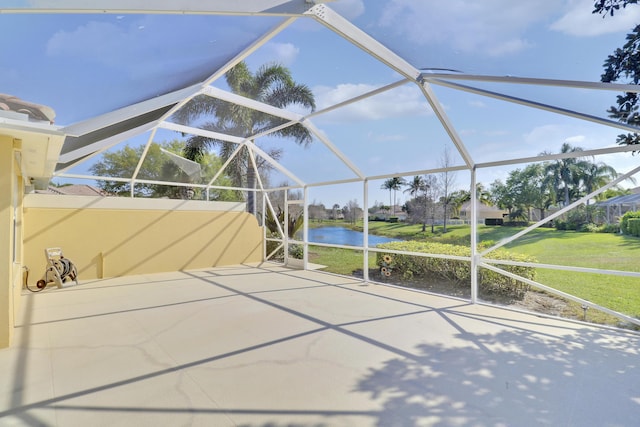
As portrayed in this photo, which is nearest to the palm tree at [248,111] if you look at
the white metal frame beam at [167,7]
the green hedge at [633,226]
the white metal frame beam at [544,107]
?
the white metal frame beam at [167,7]

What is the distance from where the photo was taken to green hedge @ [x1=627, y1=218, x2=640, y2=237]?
6230 mm

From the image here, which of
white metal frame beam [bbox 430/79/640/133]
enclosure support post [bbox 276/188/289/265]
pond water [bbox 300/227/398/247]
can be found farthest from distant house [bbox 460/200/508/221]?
enclosure support post [bbox 276/188/289/265]

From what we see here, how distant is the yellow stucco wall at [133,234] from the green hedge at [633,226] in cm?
908

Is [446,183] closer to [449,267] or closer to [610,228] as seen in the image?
[449,267]

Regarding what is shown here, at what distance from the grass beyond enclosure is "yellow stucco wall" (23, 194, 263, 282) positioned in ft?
14.8

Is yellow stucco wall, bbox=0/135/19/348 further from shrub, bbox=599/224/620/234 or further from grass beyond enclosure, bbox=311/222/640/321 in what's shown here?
shrub, bbox=599/224/620/234

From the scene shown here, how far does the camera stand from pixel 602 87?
2945 mm

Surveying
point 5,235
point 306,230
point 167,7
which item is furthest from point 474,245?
point 5,235

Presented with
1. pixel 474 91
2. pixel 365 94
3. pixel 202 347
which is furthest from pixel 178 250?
pixel 474 91

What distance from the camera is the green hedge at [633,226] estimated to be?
6.23m

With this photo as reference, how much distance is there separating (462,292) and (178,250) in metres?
7.26

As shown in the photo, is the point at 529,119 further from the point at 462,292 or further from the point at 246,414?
the point at 246,414

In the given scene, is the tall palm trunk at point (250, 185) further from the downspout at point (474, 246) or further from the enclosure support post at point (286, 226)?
the downspout at point (474, 246)

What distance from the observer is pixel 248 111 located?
23.4 ft
